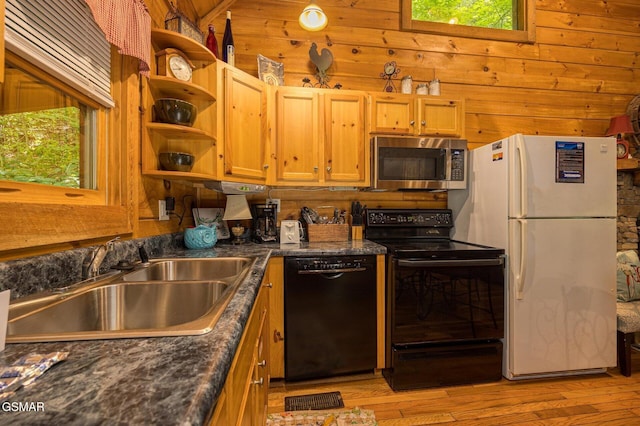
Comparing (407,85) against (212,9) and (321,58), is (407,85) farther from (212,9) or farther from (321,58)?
(212,9)

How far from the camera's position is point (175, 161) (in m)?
1.71

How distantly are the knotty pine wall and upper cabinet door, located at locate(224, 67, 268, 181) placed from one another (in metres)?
0.50

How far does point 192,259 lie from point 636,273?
132 inches

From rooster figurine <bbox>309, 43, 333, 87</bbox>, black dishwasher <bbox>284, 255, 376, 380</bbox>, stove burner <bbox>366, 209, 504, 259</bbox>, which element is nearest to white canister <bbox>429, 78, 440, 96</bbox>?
rooster figurine <bbox>309, 43, 333, 87</bbox>

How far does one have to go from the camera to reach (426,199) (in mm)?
2762

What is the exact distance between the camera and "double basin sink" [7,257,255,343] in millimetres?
769

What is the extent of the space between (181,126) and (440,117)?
1943mm

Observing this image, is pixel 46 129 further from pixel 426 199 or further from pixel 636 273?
pixel 636 273

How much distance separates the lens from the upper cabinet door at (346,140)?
2.27m

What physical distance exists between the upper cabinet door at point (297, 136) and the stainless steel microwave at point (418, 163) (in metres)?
0.48

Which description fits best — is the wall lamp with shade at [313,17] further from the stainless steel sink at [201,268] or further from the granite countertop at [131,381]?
the granite countertop at [131,381]

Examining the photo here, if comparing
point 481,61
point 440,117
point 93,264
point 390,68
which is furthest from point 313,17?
point 93,264

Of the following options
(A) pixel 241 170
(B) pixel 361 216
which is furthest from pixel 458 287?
(A) pixel 241 170

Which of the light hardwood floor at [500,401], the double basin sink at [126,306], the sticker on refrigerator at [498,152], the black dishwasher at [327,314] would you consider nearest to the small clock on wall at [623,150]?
the sticker on refrigerator at [498,152]
